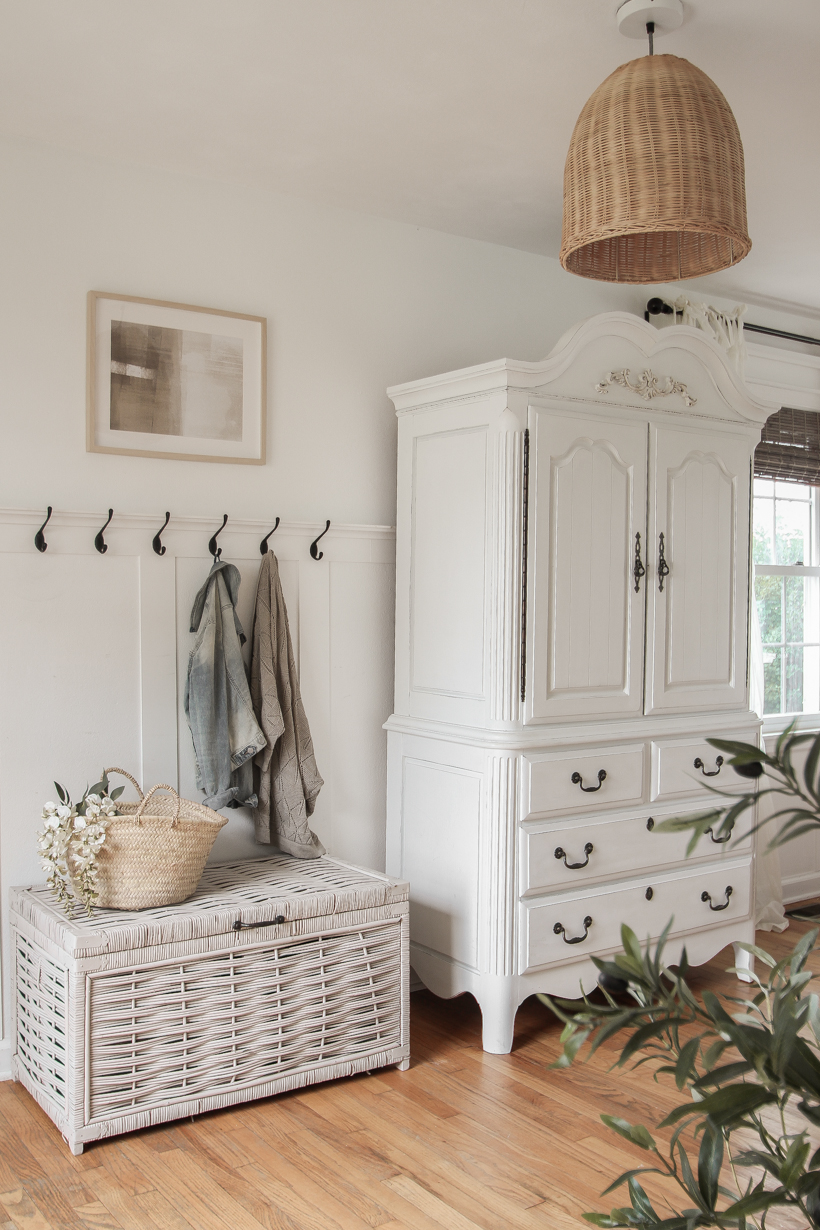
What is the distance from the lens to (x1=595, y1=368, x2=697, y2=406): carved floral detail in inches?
120

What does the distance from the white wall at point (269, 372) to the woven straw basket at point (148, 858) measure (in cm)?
41

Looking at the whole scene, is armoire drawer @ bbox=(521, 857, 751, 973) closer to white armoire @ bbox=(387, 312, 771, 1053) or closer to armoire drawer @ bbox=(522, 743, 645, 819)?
white armoire @ bbox=(387, 312, 771, 1053)

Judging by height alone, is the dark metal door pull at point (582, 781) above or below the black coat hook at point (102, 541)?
below

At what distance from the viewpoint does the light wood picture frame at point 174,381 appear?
2.86m

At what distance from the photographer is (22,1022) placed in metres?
2.65

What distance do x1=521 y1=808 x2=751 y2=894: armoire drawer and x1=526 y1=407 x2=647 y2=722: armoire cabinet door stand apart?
330mm

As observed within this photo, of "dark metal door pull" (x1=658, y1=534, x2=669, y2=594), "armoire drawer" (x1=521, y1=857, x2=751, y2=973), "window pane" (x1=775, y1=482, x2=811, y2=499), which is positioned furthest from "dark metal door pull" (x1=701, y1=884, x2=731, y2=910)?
"window pane" (x1=775, y1=482, x2=811, y2=499)

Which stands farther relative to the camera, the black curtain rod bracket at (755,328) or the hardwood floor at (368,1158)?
the black curtain rod bracket at (755,328)

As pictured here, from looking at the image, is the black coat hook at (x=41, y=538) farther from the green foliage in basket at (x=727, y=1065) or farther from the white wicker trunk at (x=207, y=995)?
the green foliage in basket at (x=727, y=1065)

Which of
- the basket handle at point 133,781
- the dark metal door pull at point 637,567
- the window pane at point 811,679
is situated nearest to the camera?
the basket handle at point 133,781

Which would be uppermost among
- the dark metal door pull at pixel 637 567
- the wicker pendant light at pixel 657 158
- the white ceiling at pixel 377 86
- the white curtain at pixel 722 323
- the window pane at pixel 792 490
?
the white ceiling at pixel 377 86

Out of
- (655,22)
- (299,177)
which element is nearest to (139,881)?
(299,177)

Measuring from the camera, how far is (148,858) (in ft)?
8.14

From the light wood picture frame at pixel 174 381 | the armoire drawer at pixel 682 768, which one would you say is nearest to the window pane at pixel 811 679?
the armoire drawer at pixel 682 768
